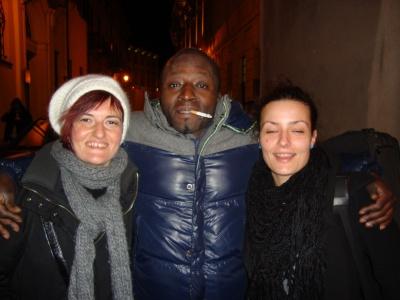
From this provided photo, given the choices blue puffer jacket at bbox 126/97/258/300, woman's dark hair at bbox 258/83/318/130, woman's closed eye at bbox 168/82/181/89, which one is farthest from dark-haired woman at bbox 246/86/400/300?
woman's closed eye at bbox 168/82/181/89

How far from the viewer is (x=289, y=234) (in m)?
1.87

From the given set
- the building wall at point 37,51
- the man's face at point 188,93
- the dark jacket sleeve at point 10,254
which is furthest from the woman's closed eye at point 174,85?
the building wall at point 37,51

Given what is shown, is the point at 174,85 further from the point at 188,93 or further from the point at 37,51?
the point at 37,51

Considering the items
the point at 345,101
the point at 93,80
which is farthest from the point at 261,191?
the point at 345,101

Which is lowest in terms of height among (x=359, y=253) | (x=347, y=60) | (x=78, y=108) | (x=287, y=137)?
(x=359, y=253)

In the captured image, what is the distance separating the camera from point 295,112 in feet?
6.34

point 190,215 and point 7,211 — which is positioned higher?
point 7,211

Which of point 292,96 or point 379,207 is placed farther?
point 292,96

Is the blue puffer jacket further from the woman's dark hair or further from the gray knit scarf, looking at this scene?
the woman's dark hair

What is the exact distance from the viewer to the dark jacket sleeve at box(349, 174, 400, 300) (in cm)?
163

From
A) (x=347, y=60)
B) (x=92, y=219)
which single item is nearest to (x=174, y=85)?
(x=92, y=219)

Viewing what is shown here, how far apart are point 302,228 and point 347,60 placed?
2.72m

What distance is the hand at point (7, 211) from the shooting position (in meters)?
1.63

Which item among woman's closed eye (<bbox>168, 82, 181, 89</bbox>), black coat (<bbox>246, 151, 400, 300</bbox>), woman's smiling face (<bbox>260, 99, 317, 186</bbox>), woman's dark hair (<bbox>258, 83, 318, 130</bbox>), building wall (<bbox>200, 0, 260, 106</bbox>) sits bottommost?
black coat (<bbox>246, 151, 400, 300</bbox>)
